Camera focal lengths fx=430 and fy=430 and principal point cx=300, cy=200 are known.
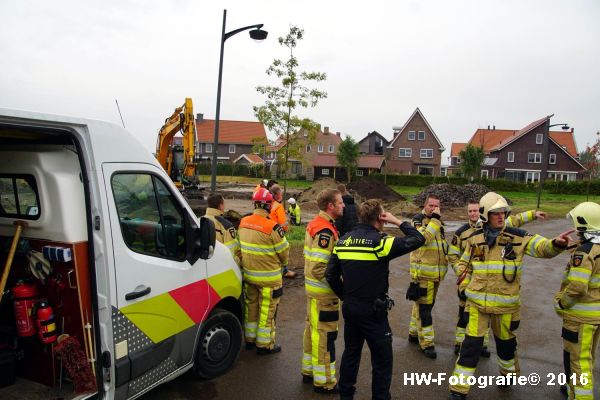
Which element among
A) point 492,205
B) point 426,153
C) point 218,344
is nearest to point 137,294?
point 218,344

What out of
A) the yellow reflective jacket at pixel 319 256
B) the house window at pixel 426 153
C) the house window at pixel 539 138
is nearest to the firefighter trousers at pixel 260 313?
the yellow reflective jacket at pixel 319 256

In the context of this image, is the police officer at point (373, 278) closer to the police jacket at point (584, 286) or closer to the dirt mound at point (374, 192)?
the police jacket at point (584, 286)

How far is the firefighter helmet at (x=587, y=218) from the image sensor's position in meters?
4.14

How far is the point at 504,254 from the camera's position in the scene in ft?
14.2

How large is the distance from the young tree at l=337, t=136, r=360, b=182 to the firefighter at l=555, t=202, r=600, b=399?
154 ft

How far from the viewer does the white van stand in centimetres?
333

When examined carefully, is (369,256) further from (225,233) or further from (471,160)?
(471,160)

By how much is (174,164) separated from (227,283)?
43.7ft

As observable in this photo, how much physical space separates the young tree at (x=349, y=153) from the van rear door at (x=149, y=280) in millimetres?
47332

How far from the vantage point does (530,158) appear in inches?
2099

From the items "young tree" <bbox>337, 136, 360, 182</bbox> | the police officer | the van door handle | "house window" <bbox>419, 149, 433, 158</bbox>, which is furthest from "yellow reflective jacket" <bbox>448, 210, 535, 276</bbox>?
"house window" <bbox>419, 149, 433, 158</bbox>

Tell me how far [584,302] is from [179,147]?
15.6 metres

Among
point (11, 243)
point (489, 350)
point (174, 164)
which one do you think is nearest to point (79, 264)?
point (11, 243)

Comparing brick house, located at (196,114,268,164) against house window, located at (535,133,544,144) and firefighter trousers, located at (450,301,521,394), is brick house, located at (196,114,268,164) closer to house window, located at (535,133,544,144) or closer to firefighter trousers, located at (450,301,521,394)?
house window, located at (535,133,544,144)
